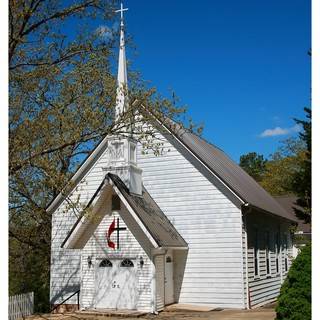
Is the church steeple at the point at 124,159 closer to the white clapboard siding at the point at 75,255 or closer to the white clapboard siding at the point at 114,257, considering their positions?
the white clapboard siding at the point at 75,255

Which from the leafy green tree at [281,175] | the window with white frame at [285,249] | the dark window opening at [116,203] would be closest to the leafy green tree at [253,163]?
the leafy green tree at [281,175]

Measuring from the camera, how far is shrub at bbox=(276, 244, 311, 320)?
9.99m

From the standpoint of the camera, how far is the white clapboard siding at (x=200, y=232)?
1916cm

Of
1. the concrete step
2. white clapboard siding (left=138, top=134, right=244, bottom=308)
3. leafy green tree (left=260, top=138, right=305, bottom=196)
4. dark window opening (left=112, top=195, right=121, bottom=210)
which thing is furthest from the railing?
leafy green tree (left=260, top=138, right=305, bottom=196)

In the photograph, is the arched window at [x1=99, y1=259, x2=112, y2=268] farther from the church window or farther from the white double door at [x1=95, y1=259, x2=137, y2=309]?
the church window

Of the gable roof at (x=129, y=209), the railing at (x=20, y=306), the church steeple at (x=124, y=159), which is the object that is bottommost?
the railing at (x=20, y=306)

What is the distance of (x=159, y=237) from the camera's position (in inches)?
699

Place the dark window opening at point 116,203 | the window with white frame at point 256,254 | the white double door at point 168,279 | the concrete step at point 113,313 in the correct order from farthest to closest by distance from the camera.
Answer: the window with white frame at point 256,254, the white double door at point 168,279, the dark window opening at point 116,203, the concrete step at point 113,313

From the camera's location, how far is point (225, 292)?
62.7 feet

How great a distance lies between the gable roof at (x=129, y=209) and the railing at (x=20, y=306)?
309 centimetres

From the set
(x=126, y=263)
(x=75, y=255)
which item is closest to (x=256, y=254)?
(x=126, y=263)

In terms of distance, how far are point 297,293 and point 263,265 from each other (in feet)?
42.4

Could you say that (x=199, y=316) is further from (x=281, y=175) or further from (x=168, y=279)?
(x=281, y=175)

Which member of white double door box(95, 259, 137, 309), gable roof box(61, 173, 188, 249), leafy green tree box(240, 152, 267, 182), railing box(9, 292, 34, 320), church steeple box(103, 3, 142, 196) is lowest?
railing box(9, 292, 34, 320)
